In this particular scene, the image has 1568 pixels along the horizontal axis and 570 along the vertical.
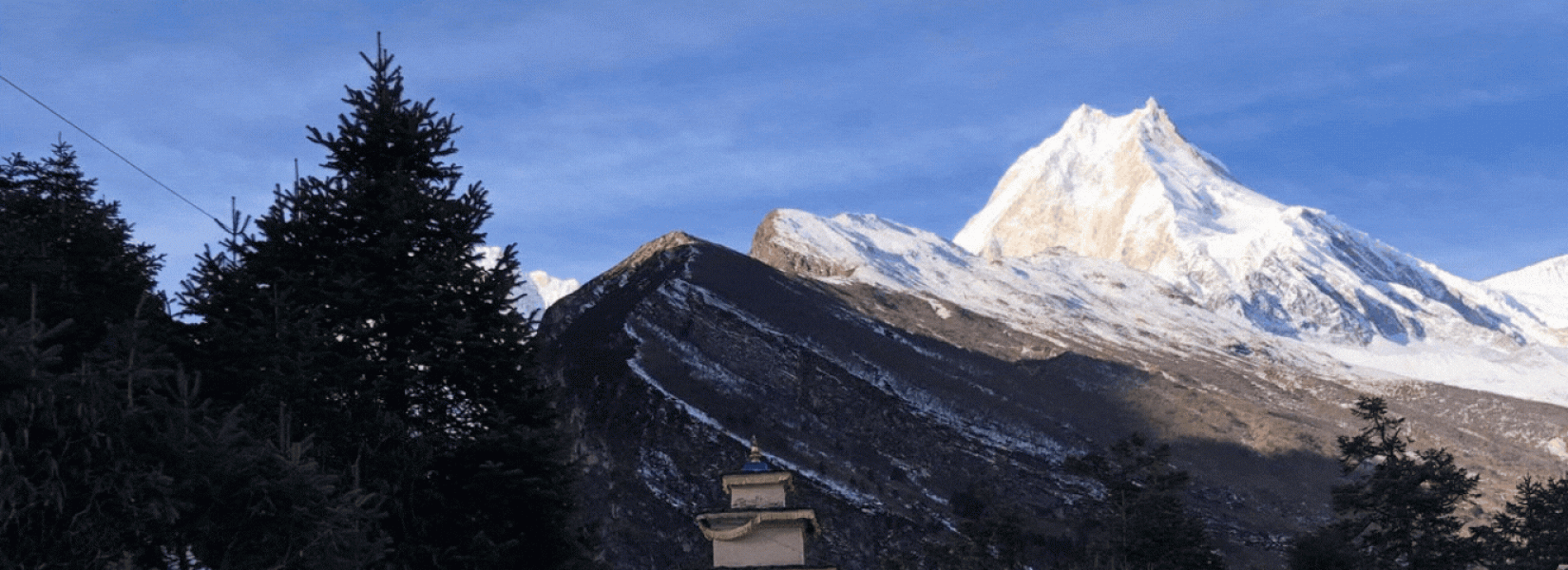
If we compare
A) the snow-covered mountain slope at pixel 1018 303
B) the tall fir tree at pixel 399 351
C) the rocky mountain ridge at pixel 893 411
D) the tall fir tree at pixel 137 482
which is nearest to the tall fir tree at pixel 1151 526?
the tall fir tree at pixel 399 351

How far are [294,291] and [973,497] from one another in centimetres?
8291

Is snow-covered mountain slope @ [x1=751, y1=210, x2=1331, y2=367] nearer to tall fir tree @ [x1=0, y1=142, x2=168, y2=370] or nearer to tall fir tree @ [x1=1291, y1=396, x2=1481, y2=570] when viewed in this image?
tall fir tree @ [x1=1291, y1=396, x2=1481, y2=570]

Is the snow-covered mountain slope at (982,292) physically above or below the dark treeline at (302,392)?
above

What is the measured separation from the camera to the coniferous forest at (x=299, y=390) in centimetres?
1416

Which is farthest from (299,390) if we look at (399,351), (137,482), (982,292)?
(982,292)

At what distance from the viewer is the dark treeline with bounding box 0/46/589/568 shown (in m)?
14.1

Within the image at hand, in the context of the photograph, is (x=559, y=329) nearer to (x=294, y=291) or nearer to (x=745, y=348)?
(x=745, y=348)

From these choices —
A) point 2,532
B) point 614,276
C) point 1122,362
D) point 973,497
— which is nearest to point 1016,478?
point 973,497

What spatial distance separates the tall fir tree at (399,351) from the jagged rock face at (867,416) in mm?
63033

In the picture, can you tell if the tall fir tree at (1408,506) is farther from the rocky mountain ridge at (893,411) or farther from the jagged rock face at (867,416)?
the jagged rock face at (867,416)

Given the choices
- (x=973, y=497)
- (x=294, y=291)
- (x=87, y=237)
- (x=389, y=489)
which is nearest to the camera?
(x=389, y=489)

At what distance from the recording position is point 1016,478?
10638 cm

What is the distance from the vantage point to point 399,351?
2030 cm

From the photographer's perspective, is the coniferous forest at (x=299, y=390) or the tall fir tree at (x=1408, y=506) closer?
the coniferous forest at (x=299, y=390)
